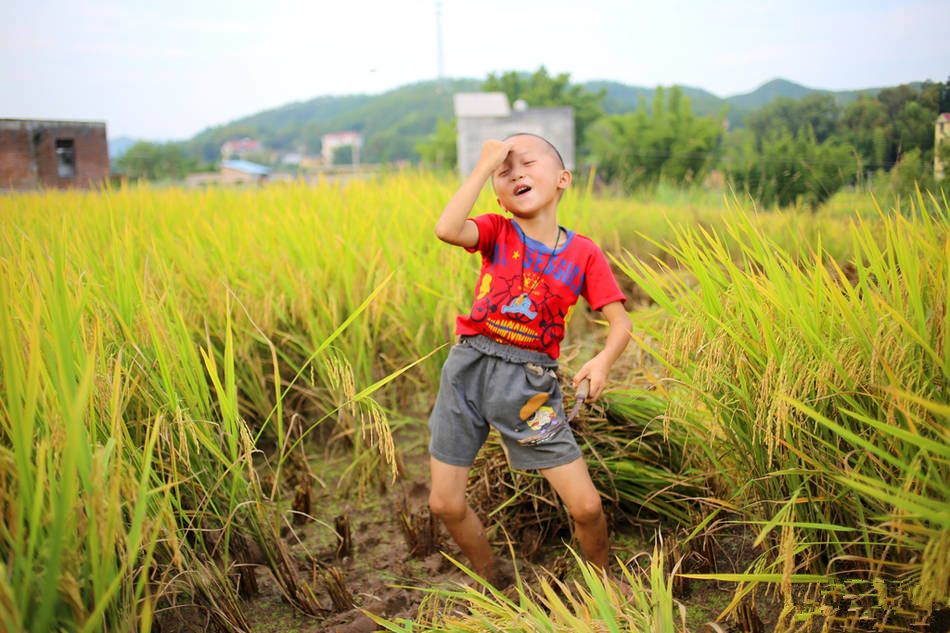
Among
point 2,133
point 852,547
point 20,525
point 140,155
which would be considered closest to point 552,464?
point 852,547

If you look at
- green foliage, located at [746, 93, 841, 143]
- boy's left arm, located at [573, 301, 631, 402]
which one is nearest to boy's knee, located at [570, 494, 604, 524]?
boy's left arm, located at [573, 301, 631, 402]

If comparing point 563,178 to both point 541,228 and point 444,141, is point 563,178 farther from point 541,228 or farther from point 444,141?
point 444,141

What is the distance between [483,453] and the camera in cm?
214

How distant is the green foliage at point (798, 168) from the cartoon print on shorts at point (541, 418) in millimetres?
1516

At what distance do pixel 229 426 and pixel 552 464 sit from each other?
29.7 inches

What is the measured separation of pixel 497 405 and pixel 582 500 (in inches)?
11.9

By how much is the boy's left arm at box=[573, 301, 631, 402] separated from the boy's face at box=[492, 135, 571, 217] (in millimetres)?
317

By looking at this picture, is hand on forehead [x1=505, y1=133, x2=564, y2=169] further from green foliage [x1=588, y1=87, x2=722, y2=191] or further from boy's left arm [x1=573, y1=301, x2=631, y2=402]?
green foliage [x1=588, y1=87, x2=722, y2=191]

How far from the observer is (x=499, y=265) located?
1795mm

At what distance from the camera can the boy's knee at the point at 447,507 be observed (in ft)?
5.85

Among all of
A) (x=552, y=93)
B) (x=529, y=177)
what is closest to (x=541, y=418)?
(x=529, y=177)

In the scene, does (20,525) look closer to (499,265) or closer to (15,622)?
(15,622)

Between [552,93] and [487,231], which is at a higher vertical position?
[552,93]

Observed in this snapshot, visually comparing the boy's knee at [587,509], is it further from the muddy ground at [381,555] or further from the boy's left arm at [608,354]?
the boy's left arm at [608,354]
